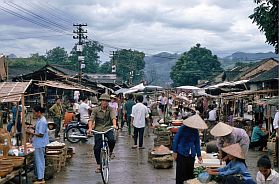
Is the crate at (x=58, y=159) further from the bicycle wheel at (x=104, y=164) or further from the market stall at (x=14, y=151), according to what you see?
the bicycle wheel at (x=104, y=164)

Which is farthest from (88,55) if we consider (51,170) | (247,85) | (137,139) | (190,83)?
(51,170)

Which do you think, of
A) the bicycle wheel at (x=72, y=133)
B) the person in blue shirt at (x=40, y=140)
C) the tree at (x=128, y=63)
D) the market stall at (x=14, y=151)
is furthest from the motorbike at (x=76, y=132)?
the tree at (x=128, y=63)

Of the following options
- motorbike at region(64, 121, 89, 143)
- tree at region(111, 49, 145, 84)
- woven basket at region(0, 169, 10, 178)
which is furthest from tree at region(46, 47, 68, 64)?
woven basket at region(0, 169, 10, 178)

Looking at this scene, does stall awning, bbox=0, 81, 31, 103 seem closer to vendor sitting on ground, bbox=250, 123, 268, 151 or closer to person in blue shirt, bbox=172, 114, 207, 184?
person in blue shirt, bbox=172, 114, 207, 184

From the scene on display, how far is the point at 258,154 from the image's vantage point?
51.3ft

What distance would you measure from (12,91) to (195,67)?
2664 inches

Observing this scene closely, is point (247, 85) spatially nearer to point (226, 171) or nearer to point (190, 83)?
point (226, 171)

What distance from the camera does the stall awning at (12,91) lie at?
395 inches

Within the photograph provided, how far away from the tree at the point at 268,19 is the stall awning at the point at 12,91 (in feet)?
31.4

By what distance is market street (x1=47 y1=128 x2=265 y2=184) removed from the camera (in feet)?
35.1

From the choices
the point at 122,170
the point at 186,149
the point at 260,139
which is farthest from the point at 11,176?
the point at 260,139

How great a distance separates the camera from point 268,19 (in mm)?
16469

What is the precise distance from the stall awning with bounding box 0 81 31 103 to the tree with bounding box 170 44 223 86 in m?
64.4

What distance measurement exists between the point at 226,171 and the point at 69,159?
7019 mm
